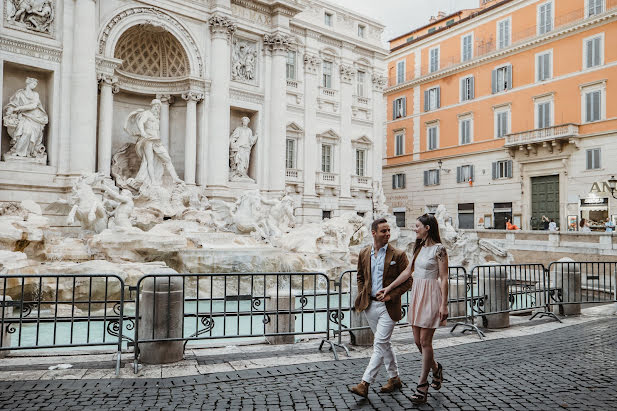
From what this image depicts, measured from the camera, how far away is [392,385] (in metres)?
4.93

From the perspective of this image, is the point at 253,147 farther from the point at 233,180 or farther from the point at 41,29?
the point at 41,29

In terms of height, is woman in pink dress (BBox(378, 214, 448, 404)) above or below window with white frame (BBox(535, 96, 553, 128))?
below

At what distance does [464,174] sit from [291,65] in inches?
541

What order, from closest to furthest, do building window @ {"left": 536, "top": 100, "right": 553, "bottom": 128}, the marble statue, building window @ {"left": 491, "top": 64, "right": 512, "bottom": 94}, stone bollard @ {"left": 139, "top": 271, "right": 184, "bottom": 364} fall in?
stone bollard @ {"left": 139, "top": 271, "right": 184, "bottom": 364}, the marble statue, building window @ {"left": 536, "top": 100, "right": 553, "bottom": 128}, building window @ {"left": 491, "top": 64, "right": 512, "bottom": 94}

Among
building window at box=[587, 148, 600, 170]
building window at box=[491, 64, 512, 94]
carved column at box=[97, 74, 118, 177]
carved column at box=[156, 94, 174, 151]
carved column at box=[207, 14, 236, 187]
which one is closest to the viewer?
carved column at box=[97, 74, 118, 177]

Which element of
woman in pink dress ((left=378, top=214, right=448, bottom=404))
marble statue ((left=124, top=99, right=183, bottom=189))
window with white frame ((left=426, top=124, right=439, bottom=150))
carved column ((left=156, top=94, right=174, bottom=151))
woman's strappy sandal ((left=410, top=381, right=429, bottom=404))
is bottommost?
woman's strappy sandal ((left=410, top=381, right=429, bottom=404))

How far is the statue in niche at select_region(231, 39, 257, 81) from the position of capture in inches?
944

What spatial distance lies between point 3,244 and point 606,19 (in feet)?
92.3

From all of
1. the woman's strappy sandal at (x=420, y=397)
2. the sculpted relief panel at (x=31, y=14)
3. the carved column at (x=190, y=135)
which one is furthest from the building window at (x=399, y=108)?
the woman's strappy sandal at (x=420, y=397)

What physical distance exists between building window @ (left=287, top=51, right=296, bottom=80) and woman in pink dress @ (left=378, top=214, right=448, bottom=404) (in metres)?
22.8

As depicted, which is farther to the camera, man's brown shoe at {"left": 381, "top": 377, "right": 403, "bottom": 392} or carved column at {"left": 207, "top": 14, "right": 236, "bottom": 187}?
carved column at {"left": 207, "top": 14, "right": 236, "bottom": 187}

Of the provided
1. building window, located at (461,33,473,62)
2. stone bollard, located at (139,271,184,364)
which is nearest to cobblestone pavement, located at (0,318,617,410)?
stone bollard, located at (139,271,184,364)

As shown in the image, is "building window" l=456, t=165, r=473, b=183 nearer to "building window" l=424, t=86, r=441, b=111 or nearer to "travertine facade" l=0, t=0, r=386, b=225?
"building window" l=424, t=86, r=441, b=111

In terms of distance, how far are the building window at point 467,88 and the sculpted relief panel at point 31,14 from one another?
80.3 ft
